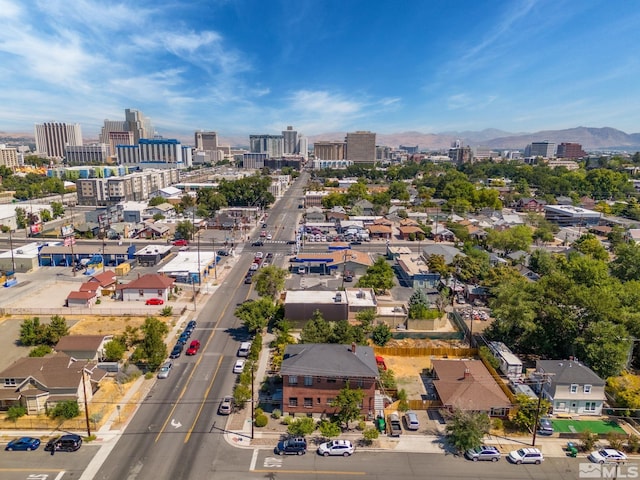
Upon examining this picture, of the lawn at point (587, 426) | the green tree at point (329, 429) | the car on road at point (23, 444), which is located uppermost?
the green tree at point (329, 429)

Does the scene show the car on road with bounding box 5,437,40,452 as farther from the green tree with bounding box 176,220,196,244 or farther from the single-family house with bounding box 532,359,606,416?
the green tree with bounding box 176,220,196,244

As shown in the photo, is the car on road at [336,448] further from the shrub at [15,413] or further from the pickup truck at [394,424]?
the shrub at [15,413]

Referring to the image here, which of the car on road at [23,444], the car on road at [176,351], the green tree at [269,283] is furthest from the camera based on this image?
the green tree at [269,283]

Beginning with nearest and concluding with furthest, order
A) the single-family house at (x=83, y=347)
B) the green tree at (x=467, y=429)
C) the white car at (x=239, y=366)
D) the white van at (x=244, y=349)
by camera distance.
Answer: the green tree at (x=467, y=429)
the white car at (x=239, y=366)
the single-family house at (x=83, y=347)
the white van at (x=244, y=349)

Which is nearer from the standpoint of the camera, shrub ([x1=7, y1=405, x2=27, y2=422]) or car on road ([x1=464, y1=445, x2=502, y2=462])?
car on road ([x1=464, y1=445, x2=502, y2=462])

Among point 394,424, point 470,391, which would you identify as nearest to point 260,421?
point 394,424

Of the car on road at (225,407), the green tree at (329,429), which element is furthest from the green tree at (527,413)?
the car on road at (225,407)

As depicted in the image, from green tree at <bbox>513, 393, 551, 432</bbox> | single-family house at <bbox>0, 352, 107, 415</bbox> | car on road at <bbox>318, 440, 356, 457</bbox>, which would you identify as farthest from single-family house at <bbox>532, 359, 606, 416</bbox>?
single-family house at <bbox>0, 352, 107, 415</bbox>
